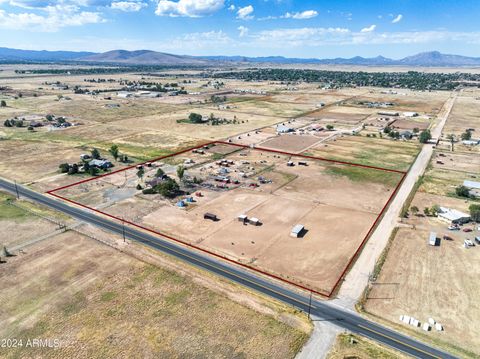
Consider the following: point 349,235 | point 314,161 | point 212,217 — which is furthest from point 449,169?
point 212,217

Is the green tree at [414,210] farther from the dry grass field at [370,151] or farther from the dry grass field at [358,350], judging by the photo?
the dry grass field at [358,350]

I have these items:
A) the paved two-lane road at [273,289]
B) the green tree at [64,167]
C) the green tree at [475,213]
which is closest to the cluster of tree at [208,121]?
the green tree at [64,167]

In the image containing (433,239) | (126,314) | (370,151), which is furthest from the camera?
(370,151)

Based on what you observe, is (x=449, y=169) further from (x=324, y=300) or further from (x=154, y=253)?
(x=154, y=253)

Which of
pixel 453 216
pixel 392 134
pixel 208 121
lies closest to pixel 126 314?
Result: pixel 453 216

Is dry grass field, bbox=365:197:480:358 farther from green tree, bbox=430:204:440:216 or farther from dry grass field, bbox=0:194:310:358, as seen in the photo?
dry grass field, bbox=0:194:310:358

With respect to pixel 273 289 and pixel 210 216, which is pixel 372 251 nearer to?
pixel 273 289
